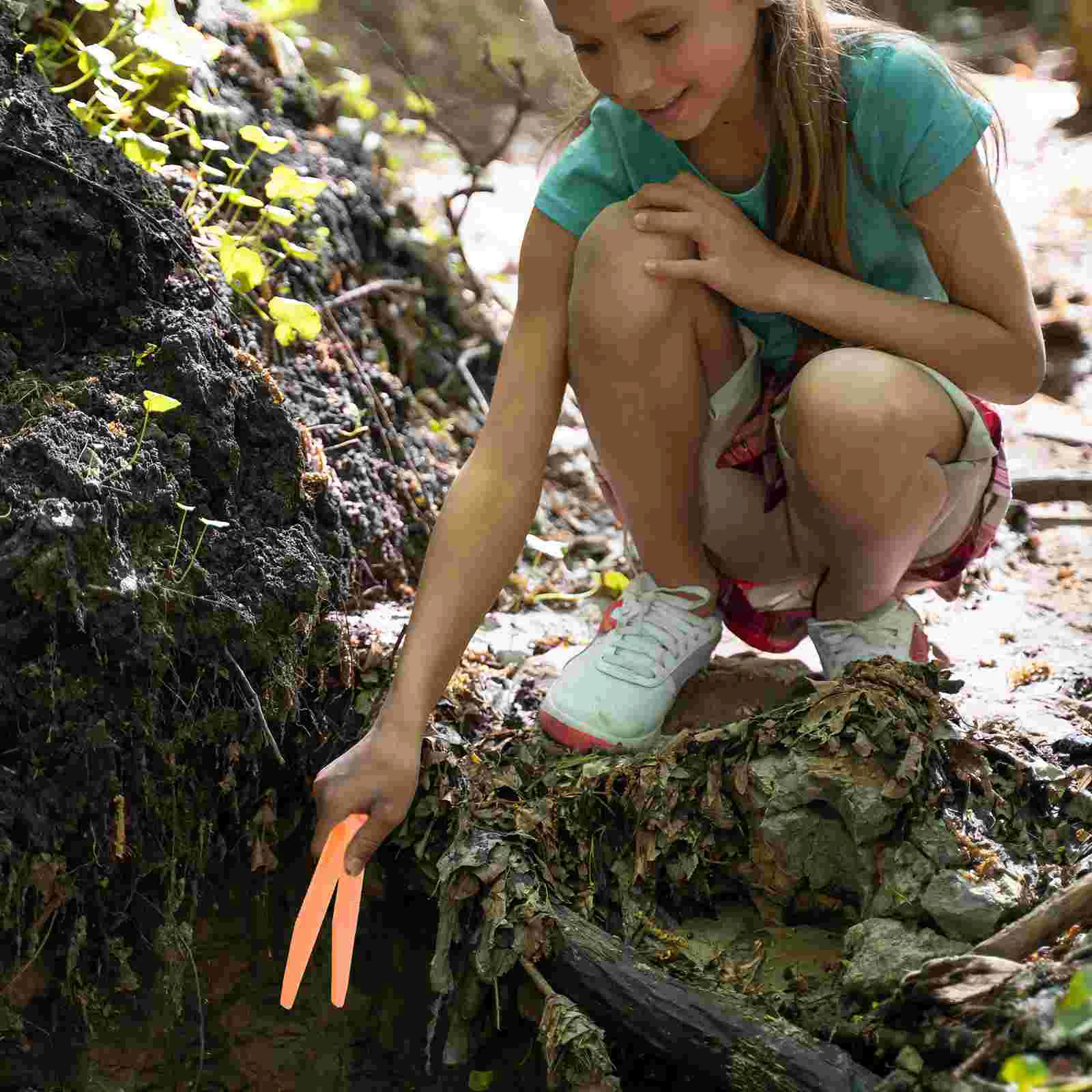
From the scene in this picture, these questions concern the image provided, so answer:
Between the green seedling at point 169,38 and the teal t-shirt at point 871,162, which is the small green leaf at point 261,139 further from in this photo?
the teal t-shirt at point 871,162

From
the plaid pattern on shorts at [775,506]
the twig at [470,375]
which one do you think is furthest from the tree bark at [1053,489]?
the twig at [470,375]

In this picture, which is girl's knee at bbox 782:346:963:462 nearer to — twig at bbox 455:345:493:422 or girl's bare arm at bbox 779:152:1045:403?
girl's bare arm at bbox 779:152:1045:403

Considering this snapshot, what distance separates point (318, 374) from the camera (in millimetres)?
2742

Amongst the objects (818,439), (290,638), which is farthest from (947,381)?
(290,638)

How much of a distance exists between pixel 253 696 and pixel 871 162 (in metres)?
1.30

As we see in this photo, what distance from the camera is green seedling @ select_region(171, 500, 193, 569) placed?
1.96m

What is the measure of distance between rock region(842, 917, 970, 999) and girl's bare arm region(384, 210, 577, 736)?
686mm

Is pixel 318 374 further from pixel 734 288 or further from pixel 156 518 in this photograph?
pixel 734 288

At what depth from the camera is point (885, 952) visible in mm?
1693

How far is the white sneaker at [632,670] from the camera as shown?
86.6 inches

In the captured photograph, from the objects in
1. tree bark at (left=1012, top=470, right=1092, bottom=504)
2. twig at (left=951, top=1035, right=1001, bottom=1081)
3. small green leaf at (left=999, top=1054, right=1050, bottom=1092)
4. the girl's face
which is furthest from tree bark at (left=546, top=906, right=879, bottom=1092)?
tree bark at (left=1012, top=470, right=1092, bottom=504)

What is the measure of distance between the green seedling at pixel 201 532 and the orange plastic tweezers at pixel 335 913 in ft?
1.63

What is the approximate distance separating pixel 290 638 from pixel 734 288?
93 centimetres

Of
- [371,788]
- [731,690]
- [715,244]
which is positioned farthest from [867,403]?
[371,788]
